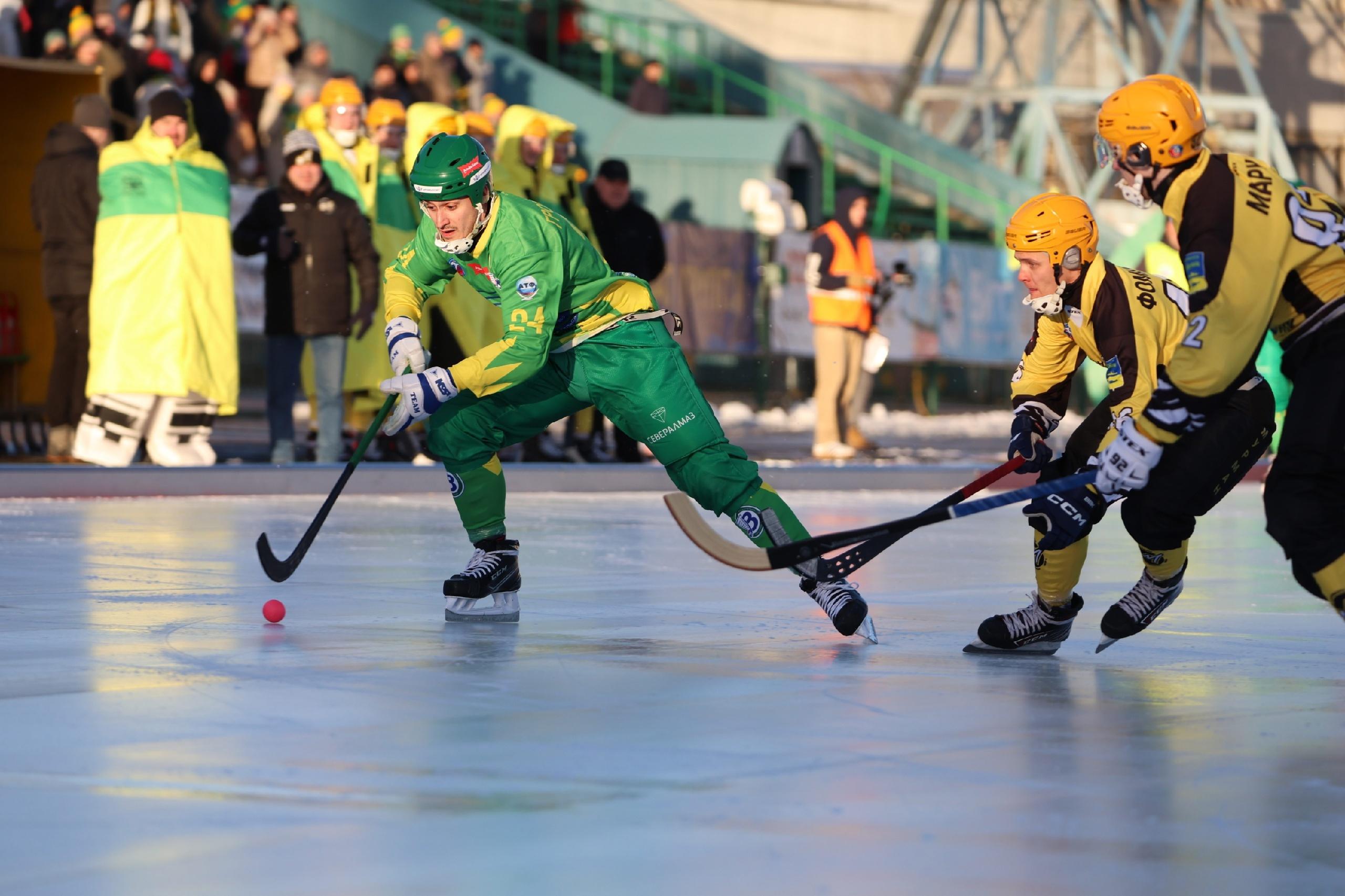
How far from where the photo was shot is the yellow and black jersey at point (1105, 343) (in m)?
5.27

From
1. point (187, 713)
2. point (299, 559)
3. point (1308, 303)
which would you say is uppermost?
point (1308, 303)

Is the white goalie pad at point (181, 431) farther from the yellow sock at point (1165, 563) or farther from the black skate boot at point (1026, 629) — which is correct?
the yellow sock at point (1165, 563)

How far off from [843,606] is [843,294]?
27.7 ft

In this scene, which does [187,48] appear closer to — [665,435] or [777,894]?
[665,435]

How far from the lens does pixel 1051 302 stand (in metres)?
5.32

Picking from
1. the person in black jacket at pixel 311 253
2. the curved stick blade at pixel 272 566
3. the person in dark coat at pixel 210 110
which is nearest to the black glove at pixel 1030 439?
the curved stick blade at pixel 272 566

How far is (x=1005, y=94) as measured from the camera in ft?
92.1

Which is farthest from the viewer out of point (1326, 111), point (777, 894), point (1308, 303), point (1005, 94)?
point (1326, 111)

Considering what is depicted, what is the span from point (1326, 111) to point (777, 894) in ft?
101

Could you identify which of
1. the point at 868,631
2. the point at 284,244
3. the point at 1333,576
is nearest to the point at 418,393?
the point at 868,631

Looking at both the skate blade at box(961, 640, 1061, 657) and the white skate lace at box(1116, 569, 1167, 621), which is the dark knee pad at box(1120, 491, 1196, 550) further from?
the skate blade at box(961, 640, 1061, 657)

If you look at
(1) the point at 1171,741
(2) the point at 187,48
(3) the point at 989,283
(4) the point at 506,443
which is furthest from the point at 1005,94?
(1) the point at 1171,741

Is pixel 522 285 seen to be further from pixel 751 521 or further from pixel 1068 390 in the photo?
pixel 1068 390

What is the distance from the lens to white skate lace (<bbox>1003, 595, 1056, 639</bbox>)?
209 inches
